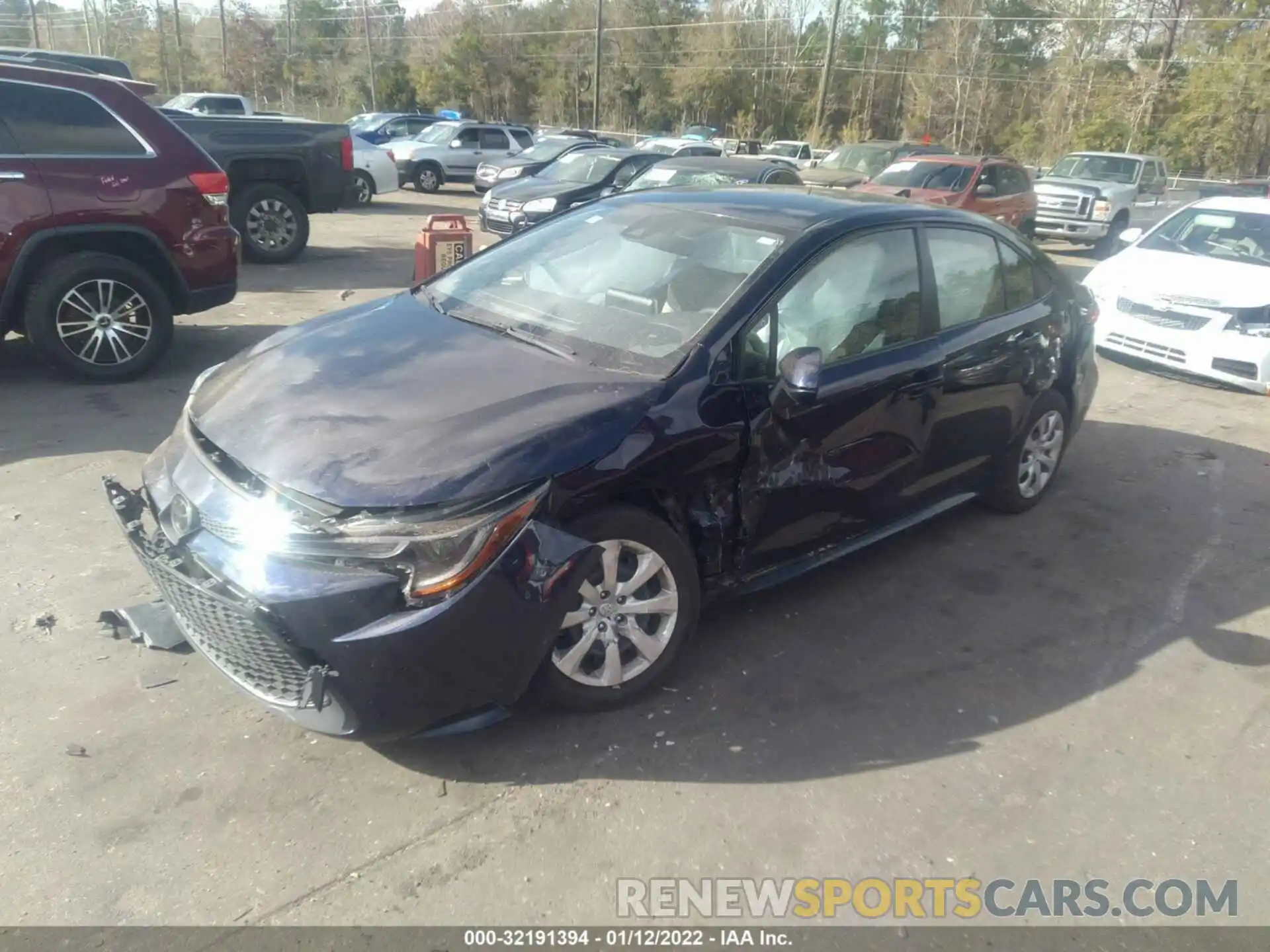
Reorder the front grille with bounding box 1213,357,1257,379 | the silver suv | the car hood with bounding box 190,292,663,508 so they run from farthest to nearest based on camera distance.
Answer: the silver suv → the front grille with bounding box 1213,357,1257,379 → the car hood with bounding box 190,292,663,508

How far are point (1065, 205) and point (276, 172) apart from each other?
44.0ft

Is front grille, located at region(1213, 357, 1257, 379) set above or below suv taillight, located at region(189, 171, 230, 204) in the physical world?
below

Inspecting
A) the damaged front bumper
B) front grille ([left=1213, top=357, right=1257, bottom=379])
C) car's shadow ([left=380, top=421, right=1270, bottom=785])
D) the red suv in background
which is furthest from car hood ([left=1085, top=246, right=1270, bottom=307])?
the damaged front bumper

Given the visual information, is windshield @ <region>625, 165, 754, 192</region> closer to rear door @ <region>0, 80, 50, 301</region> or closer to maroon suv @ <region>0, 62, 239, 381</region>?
maroon suv @ <region>0, 62, 239, 381</region>

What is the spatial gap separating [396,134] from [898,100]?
37.2 m

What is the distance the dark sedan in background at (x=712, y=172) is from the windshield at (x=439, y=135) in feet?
34.9

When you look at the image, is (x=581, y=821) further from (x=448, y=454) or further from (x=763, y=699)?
(x=448, y=454)

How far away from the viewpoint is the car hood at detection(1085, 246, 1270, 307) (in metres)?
8.19

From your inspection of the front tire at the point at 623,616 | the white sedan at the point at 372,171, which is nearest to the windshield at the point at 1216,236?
the front tire at the point at 623,616

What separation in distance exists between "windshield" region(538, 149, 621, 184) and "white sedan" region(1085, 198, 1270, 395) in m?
8.03

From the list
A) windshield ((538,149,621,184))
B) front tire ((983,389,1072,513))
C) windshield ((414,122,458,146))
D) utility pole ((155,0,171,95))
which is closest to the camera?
front tire ((983,389,1072,513))

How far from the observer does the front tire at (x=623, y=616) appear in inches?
123

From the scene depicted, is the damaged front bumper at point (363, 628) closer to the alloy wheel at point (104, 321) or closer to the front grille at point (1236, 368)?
the alloy wheel at point (104, 321)

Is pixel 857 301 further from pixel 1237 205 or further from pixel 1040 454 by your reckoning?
pixel 1237 205
